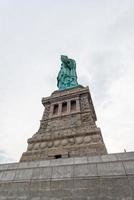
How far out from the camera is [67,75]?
23516mm

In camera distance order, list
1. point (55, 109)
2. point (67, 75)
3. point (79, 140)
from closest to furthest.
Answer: point (79, 140)
point (55, 109)
point (67, 75)

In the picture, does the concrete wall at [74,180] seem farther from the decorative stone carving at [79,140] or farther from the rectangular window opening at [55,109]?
the rectangular window opening at [55,109]

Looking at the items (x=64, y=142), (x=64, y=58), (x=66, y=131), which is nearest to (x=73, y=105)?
(x=66, y=131)

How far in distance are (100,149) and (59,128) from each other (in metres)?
4.83

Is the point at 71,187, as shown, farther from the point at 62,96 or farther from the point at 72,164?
the point at 62,96

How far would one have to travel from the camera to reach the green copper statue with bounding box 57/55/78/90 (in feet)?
73.2

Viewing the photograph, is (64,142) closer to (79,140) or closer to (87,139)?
(79,140)

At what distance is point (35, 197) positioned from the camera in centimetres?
673

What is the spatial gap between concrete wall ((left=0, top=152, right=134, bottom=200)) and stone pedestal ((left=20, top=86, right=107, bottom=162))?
14.0 ft

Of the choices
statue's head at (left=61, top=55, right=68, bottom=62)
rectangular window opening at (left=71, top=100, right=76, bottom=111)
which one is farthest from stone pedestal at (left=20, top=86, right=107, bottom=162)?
statue's head at (left=61, top=55, right=68, bottom=62)

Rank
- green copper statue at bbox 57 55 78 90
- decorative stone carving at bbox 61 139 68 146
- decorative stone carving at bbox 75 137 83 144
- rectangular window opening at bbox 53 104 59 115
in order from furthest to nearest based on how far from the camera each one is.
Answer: green copper statue at bbox 57 55 78 90, rectangular window opening at bbox 53 104 59 115, decorative stone carving at bbox 61 139 68 146, decorative stone carving at bbox 75 137 83 144

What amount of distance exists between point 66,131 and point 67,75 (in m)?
10.8

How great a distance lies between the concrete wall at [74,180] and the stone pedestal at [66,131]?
4269 millimetres

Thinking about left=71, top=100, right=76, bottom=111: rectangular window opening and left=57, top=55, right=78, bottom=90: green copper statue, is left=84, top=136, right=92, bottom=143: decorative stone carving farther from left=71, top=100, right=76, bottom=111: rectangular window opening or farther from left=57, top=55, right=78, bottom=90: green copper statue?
left=57, top=55, right=78, bottom=90: green copper statue
